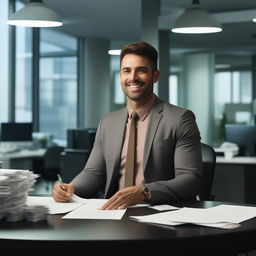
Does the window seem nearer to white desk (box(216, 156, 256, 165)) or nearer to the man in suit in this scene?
white desk (box(216, 156, 256, 165))

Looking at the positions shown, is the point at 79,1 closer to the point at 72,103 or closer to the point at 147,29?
the point at 147,29

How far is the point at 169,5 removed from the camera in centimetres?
903

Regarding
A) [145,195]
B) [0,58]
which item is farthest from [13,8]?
[145,195]

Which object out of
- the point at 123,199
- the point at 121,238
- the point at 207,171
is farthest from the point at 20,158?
the point at 121,238

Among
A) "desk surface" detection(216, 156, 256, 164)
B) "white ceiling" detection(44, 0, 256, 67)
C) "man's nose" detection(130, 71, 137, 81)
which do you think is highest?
"white ceiling" detection(44, 0, 256, 67)

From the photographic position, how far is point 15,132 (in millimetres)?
9312

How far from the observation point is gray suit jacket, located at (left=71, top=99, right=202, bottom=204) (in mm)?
2592

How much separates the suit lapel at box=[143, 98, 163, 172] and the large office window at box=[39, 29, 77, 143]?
869 cm

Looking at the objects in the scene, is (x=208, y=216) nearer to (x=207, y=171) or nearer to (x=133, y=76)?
(x=133, y=76)

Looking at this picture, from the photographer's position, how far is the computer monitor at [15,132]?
920 centimetres

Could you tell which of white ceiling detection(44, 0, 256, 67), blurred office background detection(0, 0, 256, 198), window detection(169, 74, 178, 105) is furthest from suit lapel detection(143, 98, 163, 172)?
window detection(169, 74, 178, 105)

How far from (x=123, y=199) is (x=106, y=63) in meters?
→ 10.8

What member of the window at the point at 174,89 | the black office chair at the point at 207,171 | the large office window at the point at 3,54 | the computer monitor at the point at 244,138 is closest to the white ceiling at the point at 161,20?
the large office window at the point at 3,54

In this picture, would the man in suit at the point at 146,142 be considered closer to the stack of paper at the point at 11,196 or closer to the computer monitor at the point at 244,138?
the stack of paper at the point at 11,196
